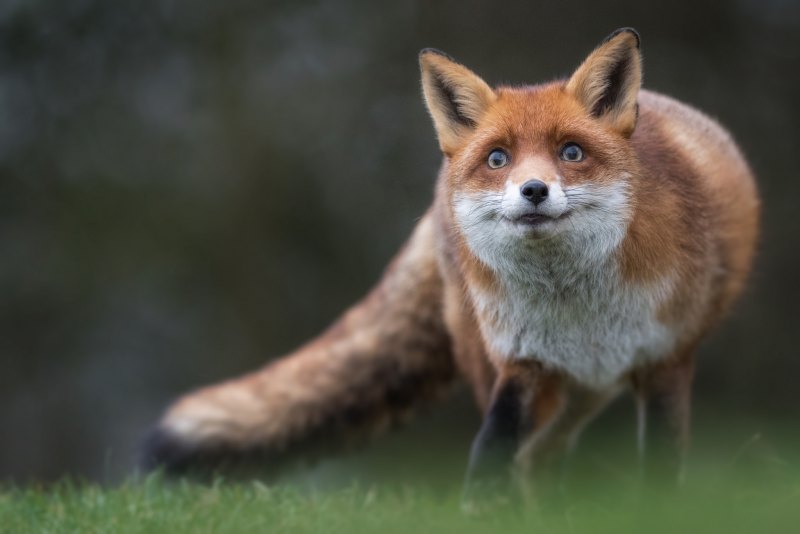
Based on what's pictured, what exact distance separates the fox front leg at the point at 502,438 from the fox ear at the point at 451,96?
868mm

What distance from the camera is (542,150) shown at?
3.91 meters

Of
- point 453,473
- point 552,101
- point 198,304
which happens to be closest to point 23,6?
point 198,304

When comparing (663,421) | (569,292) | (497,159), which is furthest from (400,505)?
(497,159)

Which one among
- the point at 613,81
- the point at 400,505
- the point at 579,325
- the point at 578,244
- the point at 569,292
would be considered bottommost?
the point at 400,505

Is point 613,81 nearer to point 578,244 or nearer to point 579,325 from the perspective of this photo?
point 578,244

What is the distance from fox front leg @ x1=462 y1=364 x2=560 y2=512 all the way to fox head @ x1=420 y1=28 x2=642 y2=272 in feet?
1.69

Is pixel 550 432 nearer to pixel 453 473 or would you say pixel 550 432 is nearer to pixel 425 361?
pixel 425 361

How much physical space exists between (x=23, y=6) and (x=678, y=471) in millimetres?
6724

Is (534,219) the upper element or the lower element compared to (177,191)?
lower

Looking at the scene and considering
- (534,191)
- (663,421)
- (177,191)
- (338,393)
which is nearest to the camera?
(534,191)

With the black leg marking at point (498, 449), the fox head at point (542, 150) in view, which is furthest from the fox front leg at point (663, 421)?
the fox head at point (542, 150)

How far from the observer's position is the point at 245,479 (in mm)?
5477

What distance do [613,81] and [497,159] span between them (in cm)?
49

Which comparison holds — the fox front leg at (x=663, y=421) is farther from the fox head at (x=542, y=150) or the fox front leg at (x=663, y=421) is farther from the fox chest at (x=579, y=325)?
the fox head at (x=542, y=150)
